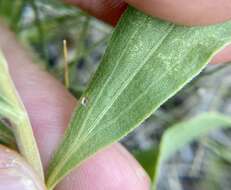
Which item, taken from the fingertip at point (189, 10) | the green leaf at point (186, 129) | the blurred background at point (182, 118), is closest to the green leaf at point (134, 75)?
the fingertip at point (189, 10)

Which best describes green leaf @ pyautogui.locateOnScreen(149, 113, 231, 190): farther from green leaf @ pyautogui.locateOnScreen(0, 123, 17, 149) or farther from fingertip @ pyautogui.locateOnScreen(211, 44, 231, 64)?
green leaf @ pyautogui.locateOnScreen(0, 123, 17, 149)

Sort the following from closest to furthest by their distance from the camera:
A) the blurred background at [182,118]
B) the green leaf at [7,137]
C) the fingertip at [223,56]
A: 1. the green leaf at [7,137]
2. the fingertip at [223,56]
3. the blurred background at [182,118]

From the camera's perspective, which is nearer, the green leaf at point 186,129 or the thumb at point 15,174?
the thumb at point 15,174

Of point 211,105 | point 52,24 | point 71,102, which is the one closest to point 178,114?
point 211,105

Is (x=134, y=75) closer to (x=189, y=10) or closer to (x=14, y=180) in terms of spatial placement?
(x=189, y=10)

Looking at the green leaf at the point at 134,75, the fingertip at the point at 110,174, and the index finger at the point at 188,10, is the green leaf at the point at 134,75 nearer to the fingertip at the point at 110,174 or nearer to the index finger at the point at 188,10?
the index finger at the point at 188,10

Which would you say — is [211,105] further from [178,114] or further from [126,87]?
[126,87]
